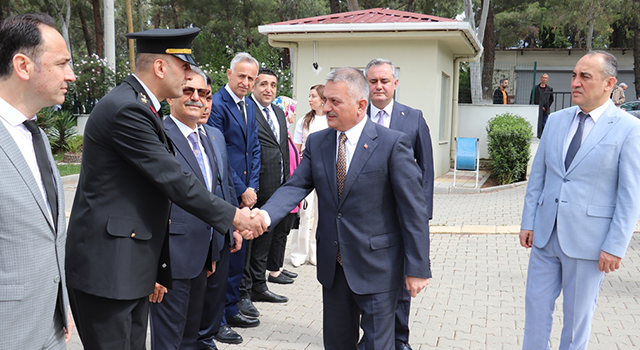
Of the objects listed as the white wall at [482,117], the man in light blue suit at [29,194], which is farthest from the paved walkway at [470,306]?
the white wall at [482,117]

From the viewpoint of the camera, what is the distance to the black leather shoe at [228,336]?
4715 mm

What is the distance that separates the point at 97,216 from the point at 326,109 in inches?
54.7

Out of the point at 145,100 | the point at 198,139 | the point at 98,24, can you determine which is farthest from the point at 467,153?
the point at 98,24


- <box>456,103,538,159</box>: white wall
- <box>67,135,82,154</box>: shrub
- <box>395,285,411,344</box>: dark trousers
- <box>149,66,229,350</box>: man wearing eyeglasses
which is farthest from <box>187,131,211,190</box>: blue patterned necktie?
<box>67,135,82,154</box>: shrub

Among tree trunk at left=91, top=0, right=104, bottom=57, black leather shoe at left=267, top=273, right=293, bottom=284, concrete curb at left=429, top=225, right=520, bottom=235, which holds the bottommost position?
concrete curb at left=429, top=225, right=520, bottom=235

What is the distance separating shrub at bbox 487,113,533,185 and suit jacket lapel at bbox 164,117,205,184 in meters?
10.9

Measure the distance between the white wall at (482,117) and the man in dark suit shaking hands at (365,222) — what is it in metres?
14.2

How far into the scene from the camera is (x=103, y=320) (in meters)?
2.76

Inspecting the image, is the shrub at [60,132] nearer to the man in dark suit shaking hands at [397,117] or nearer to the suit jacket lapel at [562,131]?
the man in dark suit shaking hands at [397,117]

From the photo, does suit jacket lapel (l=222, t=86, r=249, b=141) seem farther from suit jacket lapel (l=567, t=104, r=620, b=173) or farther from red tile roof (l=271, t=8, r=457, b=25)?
red tile roof (l=271, t=8, r=457, b=25)

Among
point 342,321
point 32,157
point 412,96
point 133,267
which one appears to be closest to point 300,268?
point 342,321

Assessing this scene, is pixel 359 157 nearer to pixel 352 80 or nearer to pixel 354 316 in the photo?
pixel 352 80

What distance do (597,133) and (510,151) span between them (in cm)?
1021

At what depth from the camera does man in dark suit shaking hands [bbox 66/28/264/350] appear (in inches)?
106
